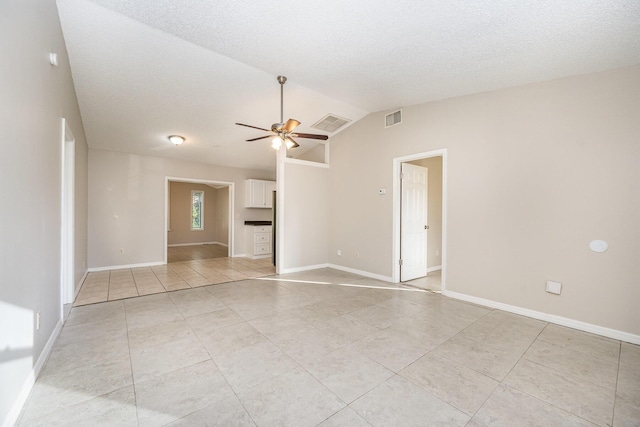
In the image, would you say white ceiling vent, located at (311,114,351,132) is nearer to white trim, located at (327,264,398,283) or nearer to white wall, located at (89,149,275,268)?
white trim, located at (327,264,398,283)

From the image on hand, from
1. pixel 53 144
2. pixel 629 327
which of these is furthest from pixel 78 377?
pixel 629 327

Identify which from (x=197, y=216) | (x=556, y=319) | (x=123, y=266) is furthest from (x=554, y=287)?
(x=197, y=216)

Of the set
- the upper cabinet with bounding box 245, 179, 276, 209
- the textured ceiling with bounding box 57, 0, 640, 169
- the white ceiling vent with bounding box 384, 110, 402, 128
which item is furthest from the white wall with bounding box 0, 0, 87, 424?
the upper cabinet with bounding box 245, 179, 276, 209

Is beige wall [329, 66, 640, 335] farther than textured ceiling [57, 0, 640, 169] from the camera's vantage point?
Yes

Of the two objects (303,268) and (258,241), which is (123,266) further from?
(303,268)

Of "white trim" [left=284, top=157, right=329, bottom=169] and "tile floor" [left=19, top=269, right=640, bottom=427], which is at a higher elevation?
"white trim" [left=284, top=157, right=329, bottom=169]

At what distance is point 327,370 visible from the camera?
2.05 metres

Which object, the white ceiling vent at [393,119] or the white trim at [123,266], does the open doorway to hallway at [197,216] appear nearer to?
the white trim at [123,266]

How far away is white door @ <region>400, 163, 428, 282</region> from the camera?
15.6 ft

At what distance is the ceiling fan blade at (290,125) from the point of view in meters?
3.39

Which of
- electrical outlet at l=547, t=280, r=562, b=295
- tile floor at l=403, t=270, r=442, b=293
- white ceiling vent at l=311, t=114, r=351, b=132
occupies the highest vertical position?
white ceiling vent at l=311, t=114, r=351, b=132

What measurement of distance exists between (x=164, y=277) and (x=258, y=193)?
334 centimetres

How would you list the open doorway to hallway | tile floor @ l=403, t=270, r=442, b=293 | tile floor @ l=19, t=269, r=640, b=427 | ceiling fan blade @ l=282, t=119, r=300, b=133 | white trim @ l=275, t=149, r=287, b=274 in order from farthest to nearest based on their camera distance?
1. the open doorway to hallway
2. white trim @ l=275, t=149, r=287, b=274
3. tile floor @ l=403, t=270, r=442, b=293
4. ceiling fan blade @ l=282, t=119, r=300, b=133
5. tile floor @ l=19, t=269, r=640, b=427

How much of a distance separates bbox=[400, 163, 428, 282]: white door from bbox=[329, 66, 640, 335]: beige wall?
0.68 m
